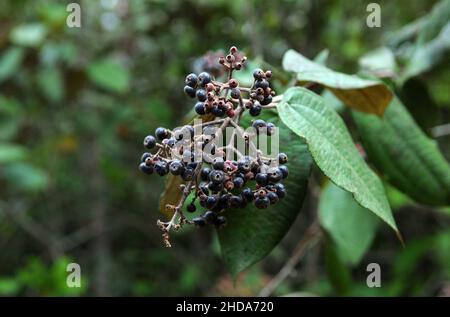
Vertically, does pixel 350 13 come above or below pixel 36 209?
above

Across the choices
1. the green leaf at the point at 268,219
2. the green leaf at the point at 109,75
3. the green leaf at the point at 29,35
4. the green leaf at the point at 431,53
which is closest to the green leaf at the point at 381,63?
the green leaf at the point at 431,53

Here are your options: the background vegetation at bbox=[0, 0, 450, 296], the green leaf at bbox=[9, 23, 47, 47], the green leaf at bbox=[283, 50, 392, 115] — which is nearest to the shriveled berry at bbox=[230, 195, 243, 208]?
the green leaf at bbox=[283, 50, 392, 115]

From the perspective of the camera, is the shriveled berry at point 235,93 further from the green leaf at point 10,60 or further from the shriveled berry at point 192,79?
the green leaf at point 10,60

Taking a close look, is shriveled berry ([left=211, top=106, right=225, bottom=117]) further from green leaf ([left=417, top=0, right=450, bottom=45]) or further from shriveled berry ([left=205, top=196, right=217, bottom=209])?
green leaf ([left=417, top=0, right=450, bottom=45])

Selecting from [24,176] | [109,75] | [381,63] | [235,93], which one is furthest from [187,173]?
[24,176]
